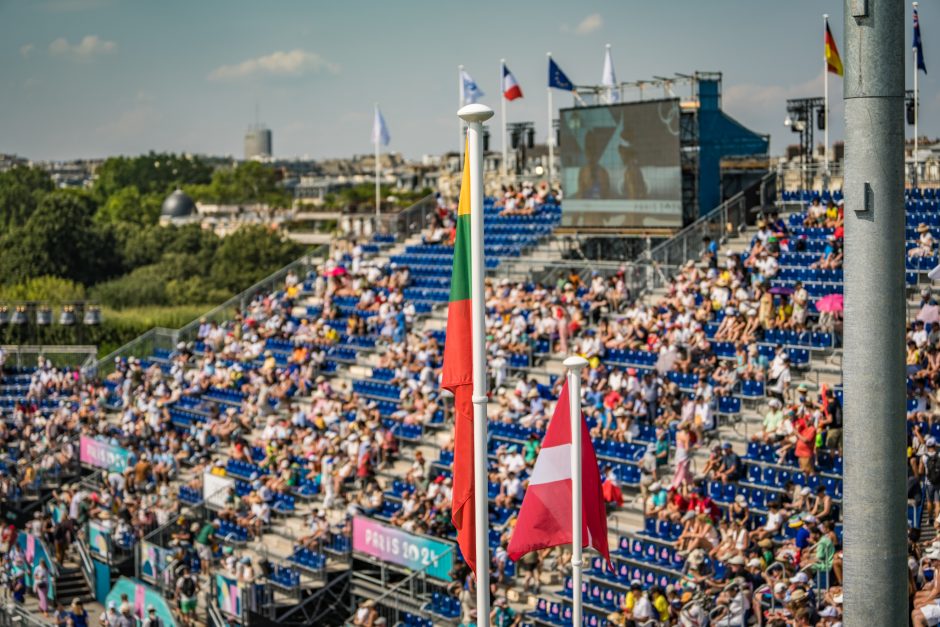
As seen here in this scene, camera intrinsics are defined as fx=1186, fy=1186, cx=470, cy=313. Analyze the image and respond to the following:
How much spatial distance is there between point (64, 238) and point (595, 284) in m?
52.1

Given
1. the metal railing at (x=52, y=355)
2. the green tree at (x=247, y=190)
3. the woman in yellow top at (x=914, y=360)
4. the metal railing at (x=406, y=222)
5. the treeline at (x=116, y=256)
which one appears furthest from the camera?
the green tree at (x=247, y=190)

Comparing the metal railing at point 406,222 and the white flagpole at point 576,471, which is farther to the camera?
the metal railing at point 406,222

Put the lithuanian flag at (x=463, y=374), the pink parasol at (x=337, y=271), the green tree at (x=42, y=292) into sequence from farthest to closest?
the green tree at (x=42, y=292) → the pink parasol at (x=337, y=271) → the lithuanian flag at (x=463, y=374)

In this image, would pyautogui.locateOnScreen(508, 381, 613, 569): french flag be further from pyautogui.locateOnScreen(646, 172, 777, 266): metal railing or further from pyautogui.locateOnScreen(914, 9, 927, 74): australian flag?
pyautogui.locateOnScreen(914, 9, 927, 74): australian flag

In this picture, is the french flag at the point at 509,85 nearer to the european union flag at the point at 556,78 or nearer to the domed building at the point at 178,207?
the european union flag at the point at 556,78

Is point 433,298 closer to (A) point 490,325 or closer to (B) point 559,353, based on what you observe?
(A) point 490,325

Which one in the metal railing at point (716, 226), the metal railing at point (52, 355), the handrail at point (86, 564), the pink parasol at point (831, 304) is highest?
the metal railing at point (716, 226)

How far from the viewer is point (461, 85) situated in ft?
104

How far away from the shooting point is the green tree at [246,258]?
254 feet

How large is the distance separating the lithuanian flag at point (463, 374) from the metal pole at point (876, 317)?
9.19ft

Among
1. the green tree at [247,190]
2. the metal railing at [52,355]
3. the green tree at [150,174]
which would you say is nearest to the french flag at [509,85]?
the metal railing at [52,355]

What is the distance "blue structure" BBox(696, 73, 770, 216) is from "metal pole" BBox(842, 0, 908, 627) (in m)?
21.7

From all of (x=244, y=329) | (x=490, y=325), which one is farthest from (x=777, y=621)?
(x=244, y=329)

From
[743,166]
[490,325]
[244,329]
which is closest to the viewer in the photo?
[490,325]
